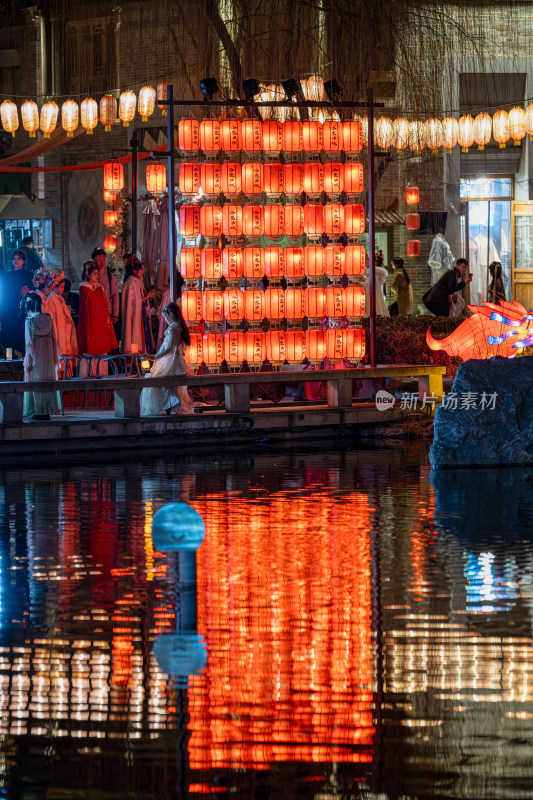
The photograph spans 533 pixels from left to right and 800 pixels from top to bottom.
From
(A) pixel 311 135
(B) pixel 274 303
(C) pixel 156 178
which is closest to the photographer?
(A) pixel 311 135

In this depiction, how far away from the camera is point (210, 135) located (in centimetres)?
1742

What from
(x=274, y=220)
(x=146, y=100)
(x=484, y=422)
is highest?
A: (x=146, y=100)

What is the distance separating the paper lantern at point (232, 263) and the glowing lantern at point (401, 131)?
6.16 meters

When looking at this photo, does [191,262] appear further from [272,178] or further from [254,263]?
[272,178]

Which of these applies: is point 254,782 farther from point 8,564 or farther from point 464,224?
point 464,224

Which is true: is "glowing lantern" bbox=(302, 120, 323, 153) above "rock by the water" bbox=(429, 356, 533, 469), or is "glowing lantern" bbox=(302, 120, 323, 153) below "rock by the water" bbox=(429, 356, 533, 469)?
above

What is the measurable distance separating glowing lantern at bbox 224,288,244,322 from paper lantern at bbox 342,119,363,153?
7.80ft

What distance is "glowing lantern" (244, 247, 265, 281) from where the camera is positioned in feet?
57.9

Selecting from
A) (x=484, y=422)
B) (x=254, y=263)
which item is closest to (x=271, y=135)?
(x=254, y=263)

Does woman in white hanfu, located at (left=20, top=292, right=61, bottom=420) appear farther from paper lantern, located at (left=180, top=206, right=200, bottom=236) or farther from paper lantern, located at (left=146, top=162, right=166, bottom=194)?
paper lantern, located at (left=146, top=162, right=166, bottom=194)

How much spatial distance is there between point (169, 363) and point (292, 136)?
3377 mm

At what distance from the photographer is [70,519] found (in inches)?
436

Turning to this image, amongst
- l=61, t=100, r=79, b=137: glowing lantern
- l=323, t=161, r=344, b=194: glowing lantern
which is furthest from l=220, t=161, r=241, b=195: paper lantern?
l=61, t=100, r=79, b=137: glowing lantern

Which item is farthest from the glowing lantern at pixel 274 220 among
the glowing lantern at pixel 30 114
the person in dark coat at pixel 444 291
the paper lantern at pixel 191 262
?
the glowing lantern at pixel 30 114
